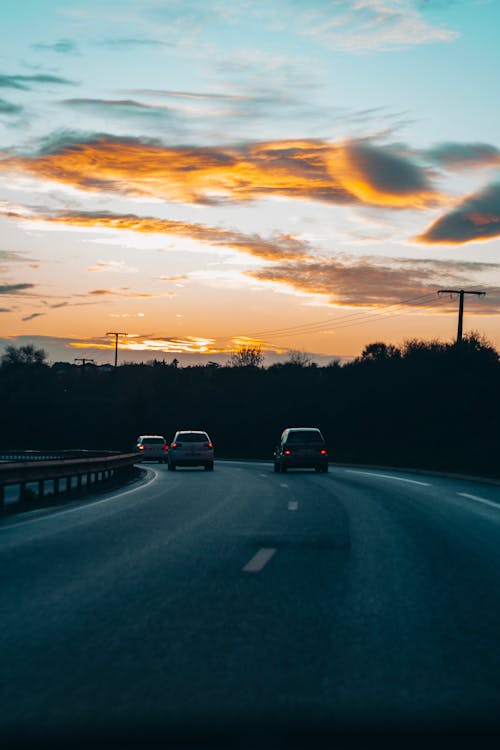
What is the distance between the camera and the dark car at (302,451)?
4116 cm

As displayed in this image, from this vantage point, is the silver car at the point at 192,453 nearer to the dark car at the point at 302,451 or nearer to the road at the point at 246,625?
the dark car at the point at 302,451

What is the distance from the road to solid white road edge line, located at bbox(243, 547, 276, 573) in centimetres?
4

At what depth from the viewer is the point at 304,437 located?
4169 cm

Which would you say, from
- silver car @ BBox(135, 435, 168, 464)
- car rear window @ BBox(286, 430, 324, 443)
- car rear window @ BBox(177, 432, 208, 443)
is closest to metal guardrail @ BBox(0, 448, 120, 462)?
car rear window @ BBox(177, 432, 208, 443)

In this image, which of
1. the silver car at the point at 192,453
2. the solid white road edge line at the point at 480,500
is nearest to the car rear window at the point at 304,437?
the silver car at the point at 192,453

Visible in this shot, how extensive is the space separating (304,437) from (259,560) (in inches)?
1180

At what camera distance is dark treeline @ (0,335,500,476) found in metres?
85.2

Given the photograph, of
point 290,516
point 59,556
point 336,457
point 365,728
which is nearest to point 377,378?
point 336,457

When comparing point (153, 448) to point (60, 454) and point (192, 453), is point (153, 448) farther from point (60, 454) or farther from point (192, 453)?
point (192, 453)

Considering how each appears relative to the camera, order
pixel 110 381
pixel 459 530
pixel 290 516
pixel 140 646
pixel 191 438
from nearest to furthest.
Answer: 1. pixel 140 646
2. pixel 459 530
3. pixel 290 516
4. pixel 191 438
5. pixel 110 381

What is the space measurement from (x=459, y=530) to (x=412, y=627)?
319 inches

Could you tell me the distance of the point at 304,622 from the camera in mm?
7984

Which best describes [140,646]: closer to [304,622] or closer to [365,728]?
[304,622]

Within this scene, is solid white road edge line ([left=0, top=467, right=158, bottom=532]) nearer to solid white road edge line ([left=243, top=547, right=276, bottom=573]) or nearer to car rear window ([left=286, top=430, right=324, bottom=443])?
solid white road edge line ([left=243, top=547, right=276, bottom=573])
